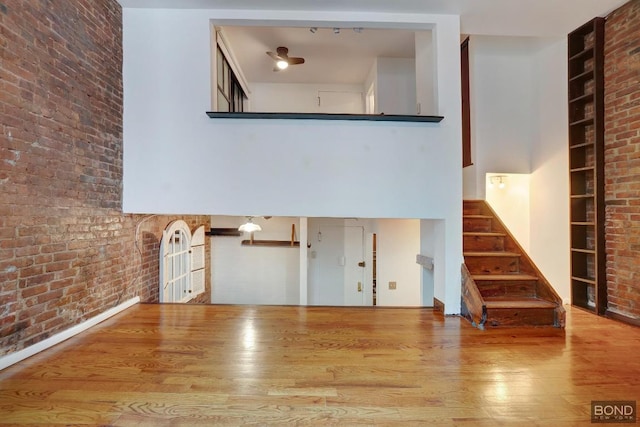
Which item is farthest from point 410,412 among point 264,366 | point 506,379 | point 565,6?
point 565,6

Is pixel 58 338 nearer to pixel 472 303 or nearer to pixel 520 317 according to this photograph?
pixel 472 303

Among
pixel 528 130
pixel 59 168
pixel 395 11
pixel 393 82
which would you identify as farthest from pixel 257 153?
pixel 528 130

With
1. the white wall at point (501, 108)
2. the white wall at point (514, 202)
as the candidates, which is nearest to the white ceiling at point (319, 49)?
the white wall at point (501, 108)

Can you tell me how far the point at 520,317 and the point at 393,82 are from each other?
382cm

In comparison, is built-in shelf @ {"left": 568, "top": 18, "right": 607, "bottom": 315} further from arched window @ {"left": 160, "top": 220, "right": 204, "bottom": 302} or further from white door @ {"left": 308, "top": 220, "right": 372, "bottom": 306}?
arched window @ {"left": 160, "top": 220, "right": 204, "bottom": 302}

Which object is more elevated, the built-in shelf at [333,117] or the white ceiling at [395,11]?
the white ceiling at [395,11]

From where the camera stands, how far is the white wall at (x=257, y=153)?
9.91 feet

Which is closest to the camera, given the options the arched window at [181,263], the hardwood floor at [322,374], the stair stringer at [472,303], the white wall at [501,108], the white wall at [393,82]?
the hardwood floor at [322,374]

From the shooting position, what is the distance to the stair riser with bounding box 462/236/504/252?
11.2ft

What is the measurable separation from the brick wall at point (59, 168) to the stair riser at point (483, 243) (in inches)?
142

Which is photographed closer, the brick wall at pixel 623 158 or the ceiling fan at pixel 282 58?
the brick wall at pixel 623 158

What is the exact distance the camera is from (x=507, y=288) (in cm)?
304

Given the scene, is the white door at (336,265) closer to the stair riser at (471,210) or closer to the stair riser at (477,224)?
the stair riser at (471,210)

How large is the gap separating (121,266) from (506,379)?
3367mm
